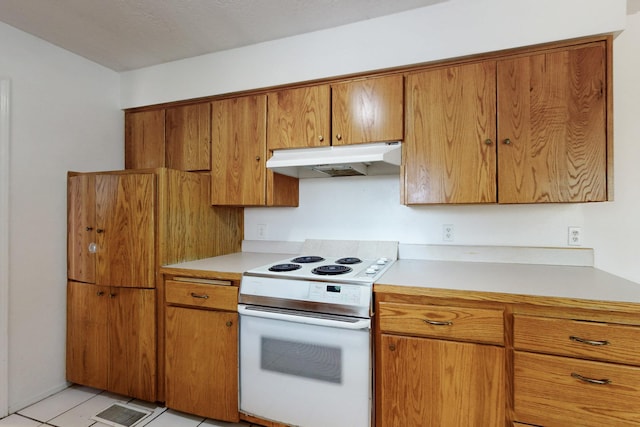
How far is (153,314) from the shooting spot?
1.90 m

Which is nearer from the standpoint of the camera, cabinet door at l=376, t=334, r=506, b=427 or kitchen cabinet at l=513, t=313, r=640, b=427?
kitchen cabinet at l=513, t=313, r=640, b=427

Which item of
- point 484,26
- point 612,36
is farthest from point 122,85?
point 612,36

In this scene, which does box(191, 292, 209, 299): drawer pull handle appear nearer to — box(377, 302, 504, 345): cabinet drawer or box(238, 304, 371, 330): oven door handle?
box(238, 304, 371, 330): oven door handle

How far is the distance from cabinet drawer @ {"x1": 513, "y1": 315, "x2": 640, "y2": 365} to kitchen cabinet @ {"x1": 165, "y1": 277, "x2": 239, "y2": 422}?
1.34 meters

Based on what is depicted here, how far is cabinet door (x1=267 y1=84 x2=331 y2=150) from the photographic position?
1.97 meters

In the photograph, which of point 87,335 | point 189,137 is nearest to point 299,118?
point 189,137

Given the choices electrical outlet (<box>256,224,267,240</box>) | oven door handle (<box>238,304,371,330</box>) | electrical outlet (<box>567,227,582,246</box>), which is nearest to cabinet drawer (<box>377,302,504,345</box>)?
oven door handle (<box>238,304,371,330</box>)

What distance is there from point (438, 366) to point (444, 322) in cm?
A: 20

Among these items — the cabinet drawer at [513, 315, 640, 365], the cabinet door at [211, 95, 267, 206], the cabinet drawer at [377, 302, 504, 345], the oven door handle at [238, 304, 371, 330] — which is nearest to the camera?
the cabinet drawer at [513, 315, 640, 365]

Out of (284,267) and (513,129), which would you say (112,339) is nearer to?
(284,267)

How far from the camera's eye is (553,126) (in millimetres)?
1584

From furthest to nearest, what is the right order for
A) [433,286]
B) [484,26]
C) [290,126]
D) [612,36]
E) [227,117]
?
[227,117] → [290,126] → [484,26] → [612,36] → [433,286]

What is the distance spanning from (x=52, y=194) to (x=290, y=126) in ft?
5.45

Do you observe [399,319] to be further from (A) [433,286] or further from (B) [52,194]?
(B) [52,194]
